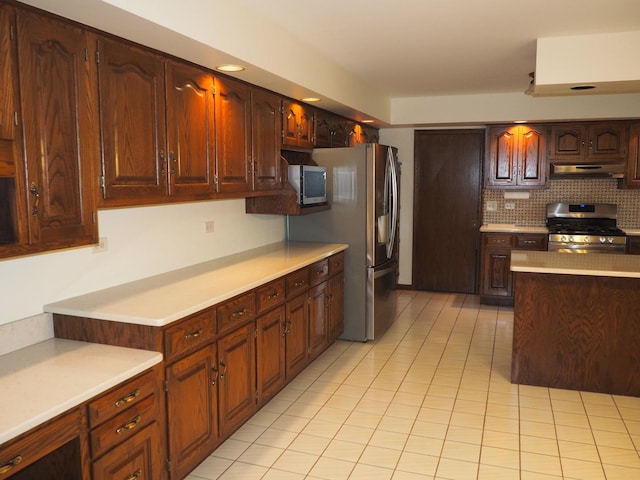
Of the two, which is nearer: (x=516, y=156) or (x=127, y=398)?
(x=127, y=398)

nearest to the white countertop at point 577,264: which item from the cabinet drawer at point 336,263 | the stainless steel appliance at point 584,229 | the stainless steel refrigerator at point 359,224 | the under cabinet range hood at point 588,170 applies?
the stainless steel refrigerator at point 359,224

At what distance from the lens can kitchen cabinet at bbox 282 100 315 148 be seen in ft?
13.1

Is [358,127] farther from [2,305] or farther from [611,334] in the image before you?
[2,305]

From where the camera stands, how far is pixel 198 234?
3594mm

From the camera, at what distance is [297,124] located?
4203 millimetres

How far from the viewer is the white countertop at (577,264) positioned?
11.5 feet

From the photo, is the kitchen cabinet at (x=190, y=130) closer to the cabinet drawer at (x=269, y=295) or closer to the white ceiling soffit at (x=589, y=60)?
the cabinet drawer at (x=269, y=295)

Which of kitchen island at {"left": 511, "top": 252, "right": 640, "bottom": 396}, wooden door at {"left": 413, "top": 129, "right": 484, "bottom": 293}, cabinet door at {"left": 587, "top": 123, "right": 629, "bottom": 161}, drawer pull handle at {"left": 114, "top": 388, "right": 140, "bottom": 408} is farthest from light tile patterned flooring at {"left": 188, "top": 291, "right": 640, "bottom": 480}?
cabinet door at {"left": 587, "top": 123, "right": 629, "bottom": 161}

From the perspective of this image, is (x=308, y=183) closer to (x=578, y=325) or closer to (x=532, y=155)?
(x=578, y=325)

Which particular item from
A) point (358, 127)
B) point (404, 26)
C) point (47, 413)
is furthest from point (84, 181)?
point (358, 127)

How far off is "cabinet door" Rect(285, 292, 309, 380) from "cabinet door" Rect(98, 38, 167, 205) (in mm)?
1349

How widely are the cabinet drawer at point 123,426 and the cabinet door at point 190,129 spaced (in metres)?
1.10

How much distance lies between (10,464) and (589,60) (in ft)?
12.9

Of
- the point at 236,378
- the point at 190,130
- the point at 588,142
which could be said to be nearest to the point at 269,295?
the point at 236,378
